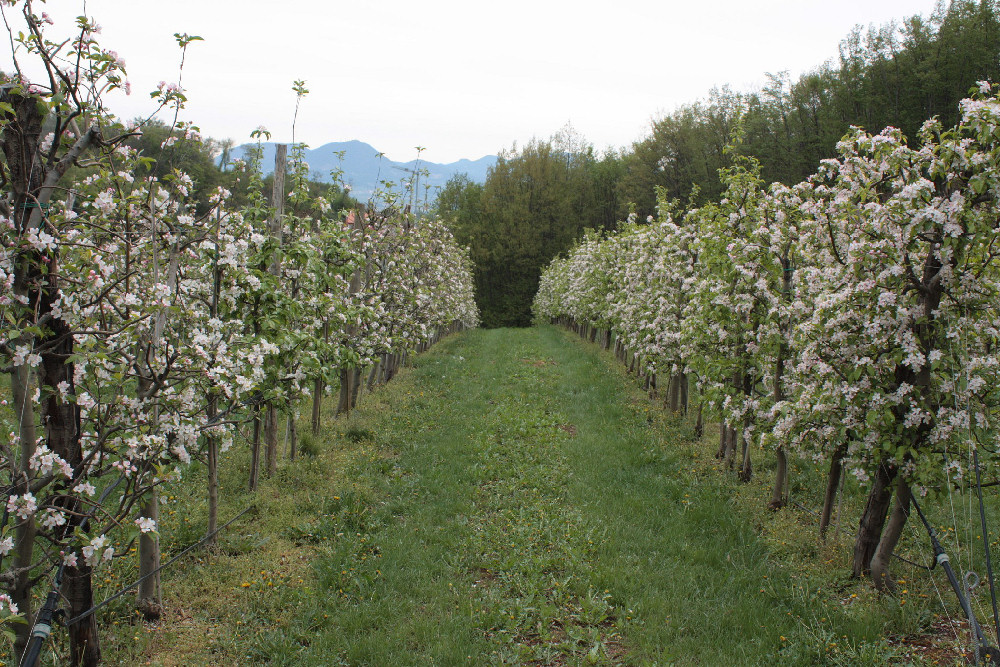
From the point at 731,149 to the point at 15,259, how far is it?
10.4 meters

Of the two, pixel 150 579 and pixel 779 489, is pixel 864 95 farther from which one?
pixel 150 579

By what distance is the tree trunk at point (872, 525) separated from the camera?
22.0 feet

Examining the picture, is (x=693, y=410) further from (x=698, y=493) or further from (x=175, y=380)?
(x=175, y=380)

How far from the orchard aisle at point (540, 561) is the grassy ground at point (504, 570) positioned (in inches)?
0.9

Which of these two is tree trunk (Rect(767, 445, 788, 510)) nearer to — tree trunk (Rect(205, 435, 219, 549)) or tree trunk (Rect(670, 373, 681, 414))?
tree trunk (Rect(670, 373, 681, 414))

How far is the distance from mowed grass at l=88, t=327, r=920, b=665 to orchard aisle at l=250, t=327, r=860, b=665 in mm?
23

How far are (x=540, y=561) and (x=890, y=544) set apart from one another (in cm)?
391

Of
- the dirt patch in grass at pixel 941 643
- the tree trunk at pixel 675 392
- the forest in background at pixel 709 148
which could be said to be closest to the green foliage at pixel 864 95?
the forest in background at pixel 709 148

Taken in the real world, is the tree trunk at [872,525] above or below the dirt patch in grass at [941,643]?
above

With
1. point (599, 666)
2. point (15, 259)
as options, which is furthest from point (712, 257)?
point (15, 259)

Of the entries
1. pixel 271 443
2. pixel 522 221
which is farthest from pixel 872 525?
pixel 522 221

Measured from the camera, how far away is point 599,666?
18.0 ft

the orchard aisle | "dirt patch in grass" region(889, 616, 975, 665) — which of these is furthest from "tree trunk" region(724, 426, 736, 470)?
"dirt patch in grass" region(889, 616, 975, 665)

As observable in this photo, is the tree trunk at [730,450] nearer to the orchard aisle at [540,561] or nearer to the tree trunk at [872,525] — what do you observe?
the orchard aisle at [540,561]
